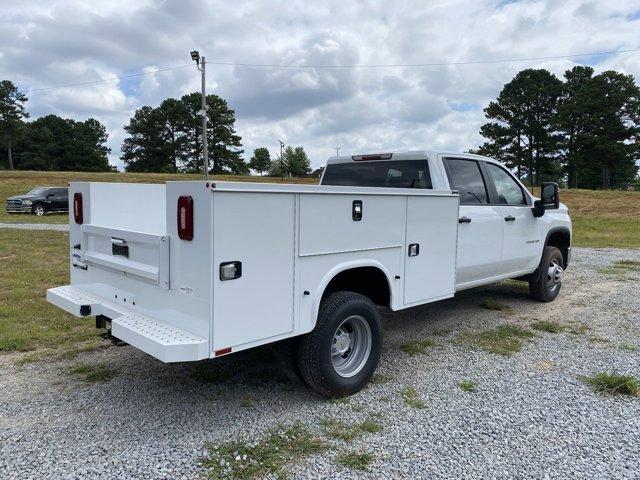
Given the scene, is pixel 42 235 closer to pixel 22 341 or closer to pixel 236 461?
pixel 22 341

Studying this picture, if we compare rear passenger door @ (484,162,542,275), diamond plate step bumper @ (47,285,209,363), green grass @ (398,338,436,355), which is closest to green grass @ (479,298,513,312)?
rear passenger door @ (484,162,542,275)

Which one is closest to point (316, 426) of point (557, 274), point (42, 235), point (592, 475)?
point (592, 475)

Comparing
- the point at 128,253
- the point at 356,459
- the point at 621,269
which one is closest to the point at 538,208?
the point at 356,459

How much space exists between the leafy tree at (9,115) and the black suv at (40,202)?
206 ft

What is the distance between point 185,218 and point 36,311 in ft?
13.8

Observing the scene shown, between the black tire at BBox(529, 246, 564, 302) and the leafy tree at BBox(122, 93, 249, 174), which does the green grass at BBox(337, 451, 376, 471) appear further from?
the leafy tree at BBox(122, 93, 249, 174)

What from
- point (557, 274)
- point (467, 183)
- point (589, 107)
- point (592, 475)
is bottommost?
point (592, 475)

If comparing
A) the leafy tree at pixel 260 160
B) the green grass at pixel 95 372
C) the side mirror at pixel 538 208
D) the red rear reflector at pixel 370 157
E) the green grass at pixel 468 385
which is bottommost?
the green grass at pixel 468 385

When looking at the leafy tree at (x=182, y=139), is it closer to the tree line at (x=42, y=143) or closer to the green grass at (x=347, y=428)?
the tree line at (x=42, y=143)

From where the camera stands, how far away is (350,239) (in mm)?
3895

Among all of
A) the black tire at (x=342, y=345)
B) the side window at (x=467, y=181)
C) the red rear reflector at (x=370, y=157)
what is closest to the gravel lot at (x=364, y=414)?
the black tire at (x=342, y=345)

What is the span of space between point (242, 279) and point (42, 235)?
13.7 m

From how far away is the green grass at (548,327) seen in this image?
5961 millimetres

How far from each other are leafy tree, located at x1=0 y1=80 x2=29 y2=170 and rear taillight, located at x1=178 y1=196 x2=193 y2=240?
3444 inches
